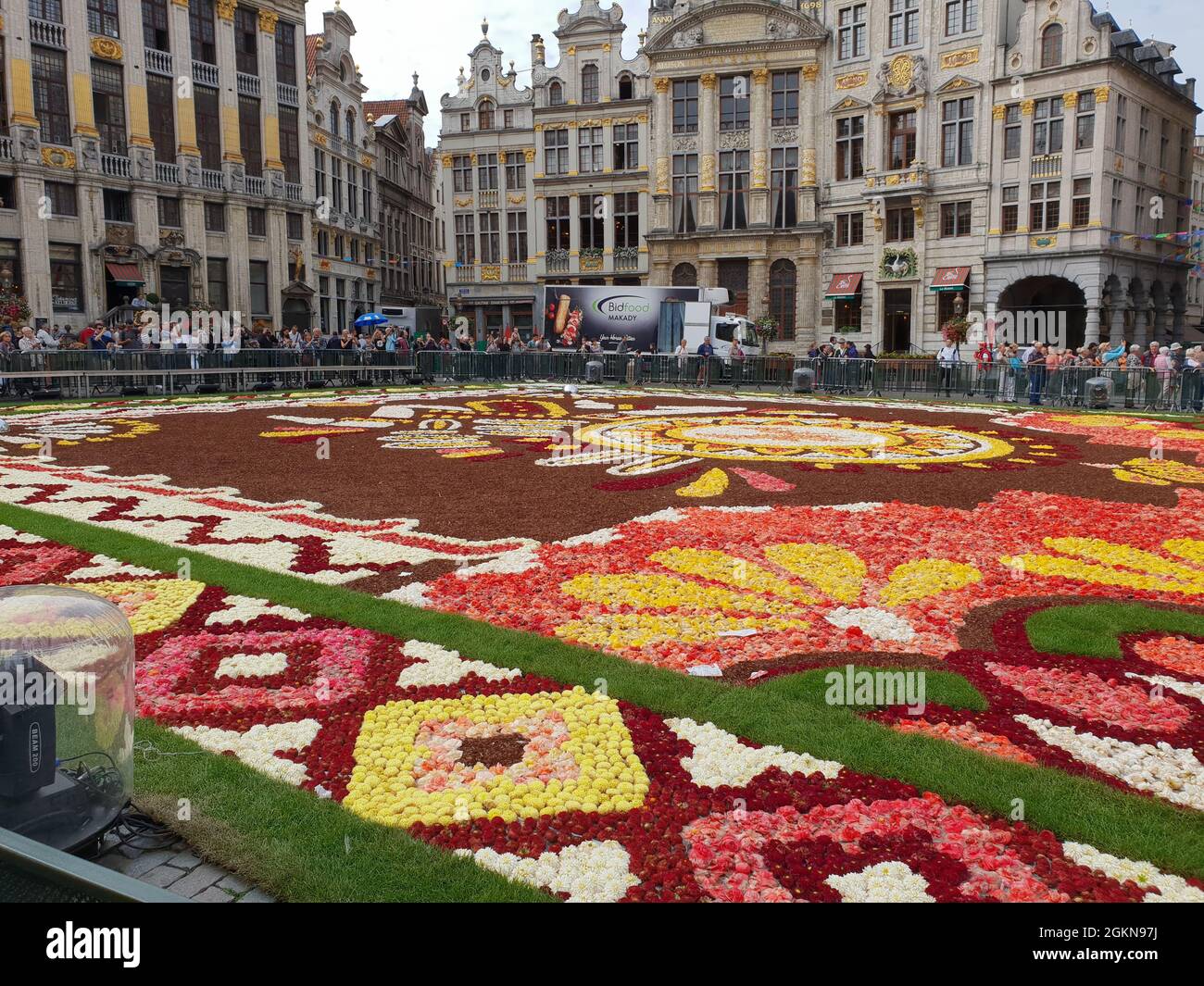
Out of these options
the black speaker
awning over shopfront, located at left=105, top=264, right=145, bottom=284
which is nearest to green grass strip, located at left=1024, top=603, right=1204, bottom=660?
the black speaker

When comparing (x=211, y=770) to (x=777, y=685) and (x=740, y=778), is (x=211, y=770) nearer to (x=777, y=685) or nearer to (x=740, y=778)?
(x=740, y=778)

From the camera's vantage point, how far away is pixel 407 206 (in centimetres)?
6106

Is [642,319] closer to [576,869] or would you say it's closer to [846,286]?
[846,286]

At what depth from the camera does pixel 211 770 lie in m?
3.53

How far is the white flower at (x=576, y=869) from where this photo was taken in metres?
2.85

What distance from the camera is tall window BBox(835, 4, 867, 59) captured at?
40.4 m

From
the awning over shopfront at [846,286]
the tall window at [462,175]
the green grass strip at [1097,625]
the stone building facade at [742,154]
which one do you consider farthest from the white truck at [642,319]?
the green grass strip at [1097,625]

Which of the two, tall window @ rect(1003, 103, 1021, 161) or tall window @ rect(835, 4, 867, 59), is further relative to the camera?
tall window @ rect(835, 4, 867, 59)

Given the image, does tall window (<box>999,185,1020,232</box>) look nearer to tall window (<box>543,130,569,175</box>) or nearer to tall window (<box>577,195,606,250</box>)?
tall window (<box>577,195,606,250</box>)

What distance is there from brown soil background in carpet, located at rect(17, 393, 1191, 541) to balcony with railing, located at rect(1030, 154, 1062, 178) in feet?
89.6

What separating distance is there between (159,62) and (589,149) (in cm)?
1860

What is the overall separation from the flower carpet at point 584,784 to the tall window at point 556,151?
45025 millimetres

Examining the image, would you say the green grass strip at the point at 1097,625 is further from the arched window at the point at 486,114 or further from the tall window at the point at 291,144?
the arched window at the point at 486,114

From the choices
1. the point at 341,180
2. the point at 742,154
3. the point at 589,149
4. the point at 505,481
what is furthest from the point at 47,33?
the point at 505,481
